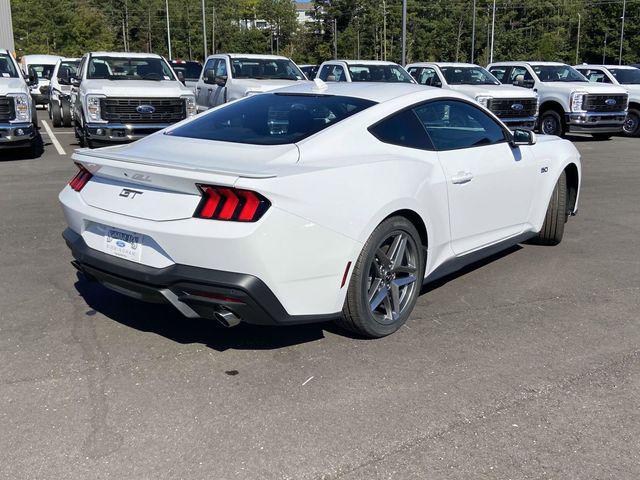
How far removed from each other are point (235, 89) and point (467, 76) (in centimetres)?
670

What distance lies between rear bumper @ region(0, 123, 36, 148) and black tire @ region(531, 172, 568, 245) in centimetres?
928

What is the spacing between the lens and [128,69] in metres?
13.7

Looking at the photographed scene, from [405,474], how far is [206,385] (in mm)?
1272

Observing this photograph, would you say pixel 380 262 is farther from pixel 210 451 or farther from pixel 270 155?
pixel 210 451

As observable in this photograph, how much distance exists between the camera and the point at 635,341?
435cm

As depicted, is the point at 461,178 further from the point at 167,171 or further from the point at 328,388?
the point at 167,171

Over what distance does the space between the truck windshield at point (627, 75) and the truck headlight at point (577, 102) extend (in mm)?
3482

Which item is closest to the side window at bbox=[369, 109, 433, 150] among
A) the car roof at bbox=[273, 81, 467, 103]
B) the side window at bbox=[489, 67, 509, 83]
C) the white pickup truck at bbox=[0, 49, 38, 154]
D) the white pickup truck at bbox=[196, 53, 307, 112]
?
the car roof at bbox=[273, 81, 467, 103]

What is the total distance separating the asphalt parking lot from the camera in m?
3.00

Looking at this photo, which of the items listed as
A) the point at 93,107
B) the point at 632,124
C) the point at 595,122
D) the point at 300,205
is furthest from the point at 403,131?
the point at 632,124

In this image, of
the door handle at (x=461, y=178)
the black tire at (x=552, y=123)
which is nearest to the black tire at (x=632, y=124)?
the black tire at (x=552, y=123)

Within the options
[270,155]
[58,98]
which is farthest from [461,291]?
[58,98]

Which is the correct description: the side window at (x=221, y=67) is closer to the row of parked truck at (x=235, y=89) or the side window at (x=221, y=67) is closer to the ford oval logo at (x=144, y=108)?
the row of parked truck at (x=235, y=89)

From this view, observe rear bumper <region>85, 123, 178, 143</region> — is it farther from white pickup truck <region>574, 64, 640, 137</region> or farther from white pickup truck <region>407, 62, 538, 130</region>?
white pickup truck <region>574, 64, 640, 137</region>
